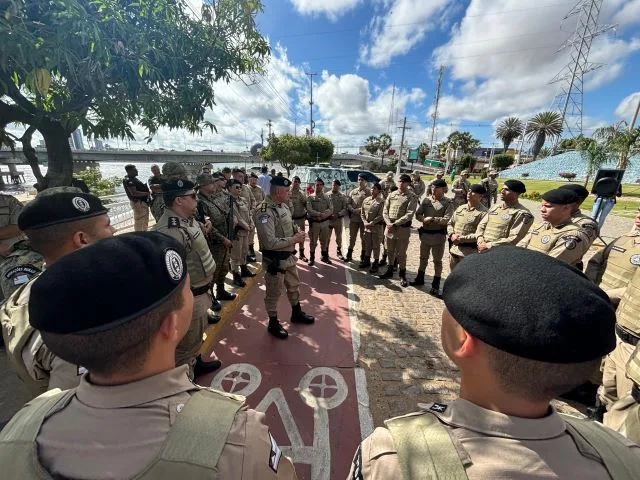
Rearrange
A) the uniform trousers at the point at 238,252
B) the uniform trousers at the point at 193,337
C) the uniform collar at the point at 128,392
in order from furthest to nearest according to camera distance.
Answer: the uniform trousers at the point at 238,252, the uniform trousers at the point at 193,337, the uniform collar at the point at 128,392

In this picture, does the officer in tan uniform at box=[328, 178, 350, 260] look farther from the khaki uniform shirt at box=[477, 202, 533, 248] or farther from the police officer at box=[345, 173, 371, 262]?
the khaki uniform shirt at box=[477, 202, 533, 248]

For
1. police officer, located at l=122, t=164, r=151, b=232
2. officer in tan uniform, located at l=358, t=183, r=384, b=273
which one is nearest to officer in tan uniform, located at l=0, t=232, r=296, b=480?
officer in tan uniform, located at l=358, t=183, r=384, b=273

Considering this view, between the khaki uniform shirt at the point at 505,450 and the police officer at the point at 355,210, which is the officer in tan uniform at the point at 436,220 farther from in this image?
the khaki uniform shirt at the point at 505,450

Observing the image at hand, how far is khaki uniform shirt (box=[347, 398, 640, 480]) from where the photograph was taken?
0.75 meters

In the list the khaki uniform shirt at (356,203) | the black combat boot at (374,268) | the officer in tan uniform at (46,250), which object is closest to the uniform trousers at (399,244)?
the black combat boot at (374,268)

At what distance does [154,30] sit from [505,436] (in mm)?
3971

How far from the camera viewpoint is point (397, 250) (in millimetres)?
5914

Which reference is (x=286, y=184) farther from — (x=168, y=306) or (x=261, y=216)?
(x=168, y=306)

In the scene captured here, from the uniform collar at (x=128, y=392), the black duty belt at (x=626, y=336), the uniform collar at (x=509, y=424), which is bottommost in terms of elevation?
the black duty belt at (x=626, y=336)

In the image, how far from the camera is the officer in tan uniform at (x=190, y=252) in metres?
2.67

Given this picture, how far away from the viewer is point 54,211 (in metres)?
1.72

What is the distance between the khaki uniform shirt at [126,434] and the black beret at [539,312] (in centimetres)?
75

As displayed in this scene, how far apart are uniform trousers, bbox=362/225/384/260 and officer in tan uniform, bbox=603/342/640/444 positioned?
475 cm

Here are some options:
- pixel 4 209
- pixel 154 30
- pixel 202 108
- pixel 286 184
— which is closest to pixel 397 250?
pixel 286 184
